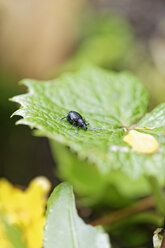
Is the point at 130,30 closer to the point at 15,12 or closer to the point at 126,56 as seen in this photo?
the point at 126,56

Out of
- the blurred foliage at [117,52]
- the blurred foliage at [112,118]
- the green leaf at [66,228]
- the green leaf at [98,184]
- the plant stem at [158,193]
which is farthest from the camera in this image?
the blurred foliage at [117,52]

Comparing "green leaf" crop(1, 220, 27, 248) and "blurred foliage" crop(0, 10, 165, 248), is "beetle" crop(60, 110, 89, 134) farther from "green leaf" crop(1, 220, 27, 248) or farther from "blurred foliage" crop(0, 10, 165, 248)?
"green leaf" crop(1, 220, 27, 248)

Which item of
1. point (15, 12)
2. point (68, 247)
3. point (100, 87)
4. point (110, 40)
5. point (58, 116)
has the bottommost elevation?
point (68, 247)

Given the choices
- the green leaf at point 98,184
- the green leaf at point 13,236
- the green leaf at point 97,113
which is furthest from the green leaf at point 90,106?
the green leaf at point 98,184

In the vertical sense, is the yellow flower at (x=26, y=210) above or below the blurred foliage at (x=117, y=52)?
below

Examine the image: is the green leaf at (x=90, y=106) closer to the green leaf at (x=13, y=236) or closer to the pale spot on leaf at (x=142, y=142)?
the pale spot on leaf at (x=142, y=142)

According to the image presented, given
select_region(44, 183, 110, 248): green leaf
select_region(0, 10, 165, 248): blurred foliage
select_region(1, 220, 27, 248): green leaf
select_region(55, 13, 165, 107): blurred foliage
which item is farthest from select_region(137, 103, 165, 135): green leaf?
select_region(55, 13, 165, 107): blurred foliage

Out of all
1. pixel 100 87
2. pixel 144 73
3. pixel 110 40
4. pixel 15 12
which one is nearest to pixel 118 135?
pixel 100 87
